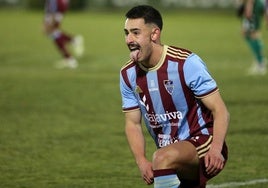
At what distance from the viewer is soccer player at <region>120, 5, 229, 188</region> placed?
21.5ft

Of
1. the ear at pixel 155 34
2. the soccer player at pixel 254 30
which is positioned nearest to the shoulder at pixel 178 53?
the ear at pixel 155 34

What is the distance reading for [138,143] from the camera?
22.9 feet

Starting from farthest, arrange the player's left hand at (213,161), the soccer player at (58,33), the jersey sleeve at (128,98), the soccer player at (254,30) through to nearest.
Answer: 1. the soccer player at (58,33)
2. the soccer player at (254,30)
3. the jersey sleeve at (128,98)
4. the player's left hand at (213,161)

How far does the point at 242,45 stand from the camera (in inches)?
1161

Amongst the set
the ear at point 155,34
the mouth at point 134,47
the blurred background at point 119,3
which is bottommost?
the blurred background at point 119,3

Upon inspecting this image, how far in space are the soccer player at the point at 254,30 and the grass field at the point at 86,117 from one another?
48cm

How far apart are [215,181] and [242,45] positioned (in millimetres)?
20820

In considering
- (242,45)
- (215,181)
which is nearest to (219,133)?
(215,181)

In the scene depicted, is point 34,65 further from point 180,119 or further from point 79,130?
point 180,119

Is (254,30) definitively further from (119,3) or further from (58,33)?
(119,3)

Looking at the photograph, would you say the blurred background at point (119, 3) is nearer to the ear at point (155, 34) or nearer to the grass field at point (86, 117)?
the grass field at point (86, 117)

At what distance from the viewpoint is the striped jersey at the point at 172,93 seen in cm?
675

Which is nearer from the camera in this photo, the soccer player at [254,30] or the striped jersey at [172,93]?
the striped jersey at [172,93]

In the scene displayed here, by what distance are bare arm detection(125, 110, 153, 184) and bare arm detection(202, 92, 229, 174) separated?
465mm
